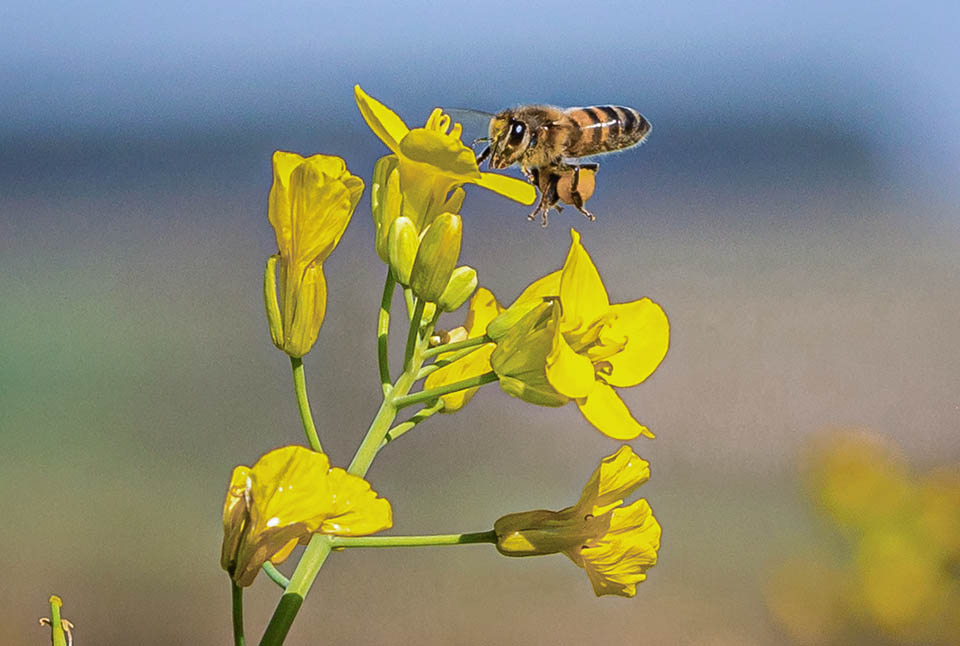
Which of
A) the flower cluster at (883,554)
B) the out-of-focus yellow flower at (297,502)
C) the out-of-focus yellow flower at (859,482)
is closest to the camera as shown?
the out-of-focus yellow flower at (297,502)

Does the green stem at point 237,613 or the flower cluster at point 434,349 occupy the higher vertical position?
the flower cluster at point 434,349

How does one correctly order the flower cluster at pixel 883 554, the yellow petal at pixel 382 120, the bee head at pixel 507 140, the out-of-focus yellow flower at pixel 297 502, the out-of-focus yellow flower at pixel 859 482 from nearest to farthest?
the out-of-focus yellow flower at pixel 297 502 < the yellow petal at pixel 382 120 < the bee head at pixel 507 140 < the flower cluster at pixel 883 554 < the out-of-focus yellow flower at pixel 859 482

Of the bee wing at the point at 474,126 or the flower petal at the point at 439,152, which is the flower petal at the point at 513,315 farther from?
the bee wing at the point at 474,126

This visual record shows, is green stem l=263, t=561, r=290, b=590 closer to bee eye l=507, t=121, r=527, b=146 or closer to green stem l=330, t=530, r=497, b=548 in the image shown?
green stem l=330, t=530, r=497, b=548

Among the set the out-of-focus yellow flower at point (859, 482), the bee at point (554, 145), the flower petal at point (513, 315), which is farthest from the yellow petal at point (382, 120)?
the out-of-focus yellow flower at point (859, 482)

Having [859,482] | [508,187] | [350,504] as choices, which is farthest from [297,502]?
[859,482]

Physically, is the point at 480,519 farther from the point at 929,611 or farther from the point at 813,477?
the point at 929,611

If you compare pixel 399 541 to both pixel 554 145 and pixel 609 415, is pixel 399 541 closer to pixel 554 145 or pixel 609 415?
pixel 609 415

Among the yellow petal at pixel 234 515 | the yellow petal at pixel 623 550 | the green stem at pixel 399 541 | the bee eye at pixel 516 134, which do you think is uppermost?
the bee eye at pixel 516 134
